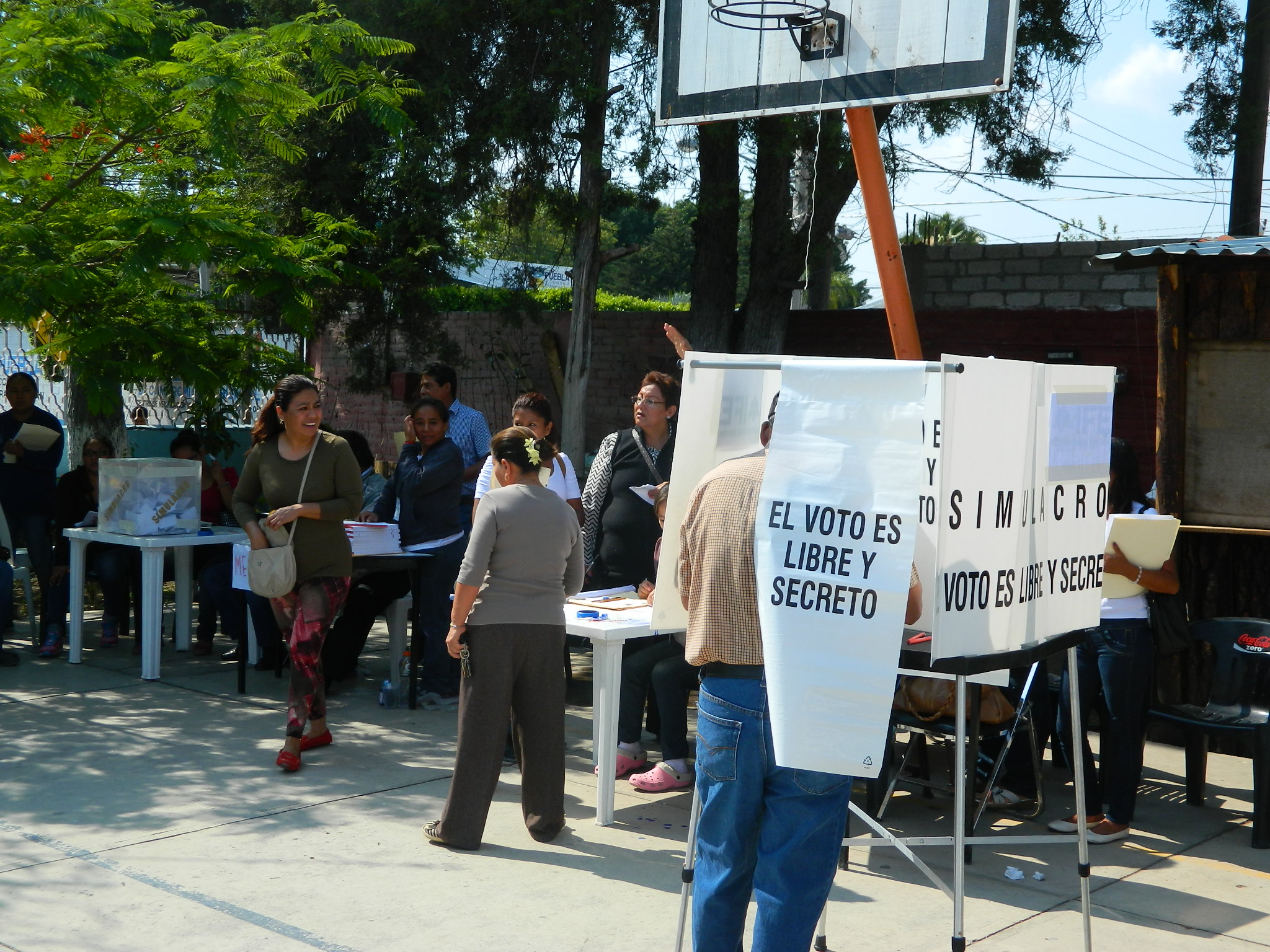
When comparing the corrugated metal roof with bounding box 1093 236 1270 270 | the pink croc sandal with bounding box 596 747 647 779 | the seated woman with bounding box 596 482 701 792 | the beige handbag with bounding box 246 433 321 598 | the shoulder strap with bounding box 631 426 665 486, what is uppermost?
the corrugated metal roof with bounding box 1093 236 1270 270

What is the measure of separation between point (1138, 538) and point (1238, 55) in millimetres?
7352

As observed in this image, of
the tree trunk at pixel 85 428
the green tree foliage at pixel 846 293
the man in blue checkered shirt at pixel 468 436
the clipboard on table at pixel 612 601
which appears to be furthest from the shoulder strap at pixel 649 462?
the green tree foliage at pixel 846 293

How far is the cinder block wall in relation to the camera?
34.5 ft

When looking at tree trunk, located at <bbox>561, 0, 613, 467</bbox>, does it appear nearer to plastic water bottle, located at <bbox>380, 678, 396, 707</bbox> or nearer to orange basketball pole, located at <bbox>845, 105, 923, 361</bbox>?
plastic water bottle, located at <bbox>380, 678, 396, 707</bbox>

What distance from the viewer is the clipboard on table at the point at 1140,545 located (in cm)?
545

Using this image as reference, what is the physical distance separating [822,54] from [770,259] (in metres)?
5.00

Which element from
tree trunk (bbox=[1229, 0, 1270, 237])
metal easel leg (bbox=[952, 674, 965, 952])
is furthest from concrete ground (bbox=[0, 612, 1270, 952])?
tree trunk (bbox=[1229, 0, 1270, 237])

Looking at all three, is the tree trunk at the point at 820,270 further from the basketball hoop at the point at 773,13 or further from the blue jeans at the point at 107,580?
the blue jeans at the point at 107,580

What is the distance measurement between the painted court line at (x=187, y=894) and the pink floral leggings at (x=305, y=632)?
1.29m

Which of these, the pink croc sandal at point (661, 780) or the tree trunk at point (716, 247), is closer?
the pink croc sandal at point (661, 780)

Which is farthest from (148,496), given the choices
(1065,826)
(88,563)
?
(1065,826)

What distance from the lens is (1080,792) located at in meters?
4.04

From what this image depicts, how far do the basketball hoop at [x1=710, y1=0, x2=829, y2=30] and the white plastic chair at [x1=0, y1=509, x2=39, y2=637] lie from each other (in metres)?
5.99

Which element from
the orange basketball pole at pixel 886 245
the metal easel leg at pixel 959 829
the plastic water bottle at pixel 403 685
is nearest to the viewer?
the metal easel leg at pixel 959 829
